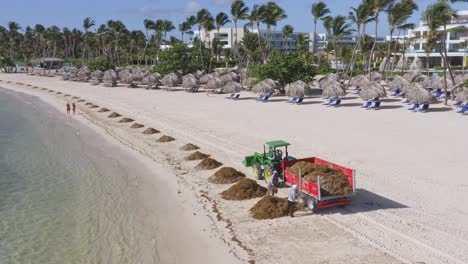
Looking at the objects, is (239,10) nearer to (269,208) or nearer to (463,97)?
(463,97)

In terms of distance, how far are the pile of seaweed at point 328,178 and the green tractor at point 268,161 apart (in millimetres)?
1418

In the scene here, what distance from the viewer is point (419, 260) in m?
10.0

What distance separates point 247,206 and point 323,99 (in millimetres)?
28496

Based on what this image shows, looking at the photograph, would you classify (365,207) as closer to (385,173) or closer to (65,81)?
(385,173)

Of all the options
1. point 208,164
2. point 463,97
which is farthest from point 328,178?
point 463,97

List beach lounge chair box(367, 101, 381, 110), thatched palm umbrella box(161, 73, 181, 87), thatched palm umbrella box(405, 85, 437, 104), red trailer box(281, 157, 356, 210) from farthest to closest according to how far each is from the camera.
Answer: thatched palm umbrella box(161, 73, 181, 87), beach lounge chair box(367, 101, 381, 110), thatched palm umbrella box(405, 85, 437, 104), red trailer box(281, 157, 356, 210)

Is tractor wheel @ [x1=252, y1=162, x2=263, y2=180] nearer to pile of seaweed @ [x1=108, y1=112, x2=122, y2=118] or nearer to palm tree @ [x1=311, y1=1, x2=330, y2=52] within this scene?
pile of seaweed @ [x1=108, y1=112, x2=122, y2=118]

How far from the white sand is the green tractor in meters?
1.59

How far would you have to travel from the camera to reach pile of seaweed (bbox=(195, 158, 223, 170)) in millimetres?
19078

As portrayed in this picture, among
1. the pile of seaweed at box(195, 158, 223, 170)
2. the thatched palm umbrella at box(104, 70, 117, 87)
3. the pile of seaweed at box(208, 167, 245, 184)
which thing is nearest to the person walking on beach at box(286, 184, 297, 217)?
the pile of seaweed at box(208, 167, 245, 184)

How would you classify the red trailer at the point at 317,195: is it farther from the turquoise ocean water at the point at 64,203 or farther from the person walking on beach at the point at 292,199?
the turquoise ocean water at the point at 64,203

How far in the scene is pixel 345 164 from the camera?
18391 millimetres

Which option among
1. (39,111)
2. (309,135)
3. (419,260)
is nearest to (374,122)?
(309,135)

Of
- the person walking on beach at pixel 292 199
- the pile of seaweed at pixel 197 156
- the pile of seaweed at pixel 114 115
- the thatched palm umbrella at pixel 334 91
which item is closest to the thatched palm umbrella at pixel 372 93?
the thatched palm umbrella at pixel 334 91
